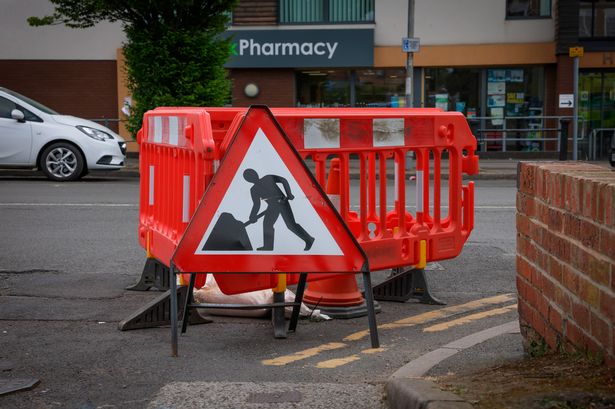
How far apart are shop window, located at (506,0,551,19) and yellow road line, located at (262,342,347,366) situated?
2161 cm

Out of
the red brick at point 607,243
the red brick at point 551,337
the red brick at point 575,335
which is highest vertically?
the red brick at point 607,243

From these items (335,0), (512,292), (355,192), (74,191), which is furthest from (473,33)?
(512,292)

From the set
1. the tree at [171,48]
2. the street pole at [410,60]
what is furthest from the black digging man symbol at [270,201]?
the street pole at [410,60]

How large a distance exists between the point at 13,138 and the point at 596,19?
15.9 meters

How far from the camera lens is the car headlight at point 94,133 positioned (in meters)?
17.7

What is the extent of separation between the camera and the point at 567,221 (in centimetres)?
450

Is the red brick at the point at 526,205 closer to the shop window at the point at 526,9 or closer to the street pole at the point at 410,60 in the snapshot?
the street pole at the point at 410,60

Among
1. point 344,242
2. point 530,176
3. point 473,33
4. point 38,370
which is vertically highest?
point 473,33

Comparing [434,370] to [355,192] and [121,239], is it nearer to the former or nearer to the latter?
[121,239]

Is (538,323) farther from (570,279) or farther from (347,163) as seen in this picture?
(347,163)

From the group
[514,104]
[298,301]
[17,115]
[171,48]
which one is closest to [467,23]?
[514,104]

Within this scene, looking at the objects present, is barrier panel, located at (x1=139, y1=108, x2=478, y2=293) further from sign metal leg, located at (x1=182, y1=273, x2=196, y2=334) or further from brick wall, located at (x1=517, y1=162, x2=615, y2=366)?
brick wall, located at (x1=517, y1=162, x2=615, y2=366)

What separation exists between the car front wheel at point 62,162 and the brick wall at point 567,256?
13306 mm

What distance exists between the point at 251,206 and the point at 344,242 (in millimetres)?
550
